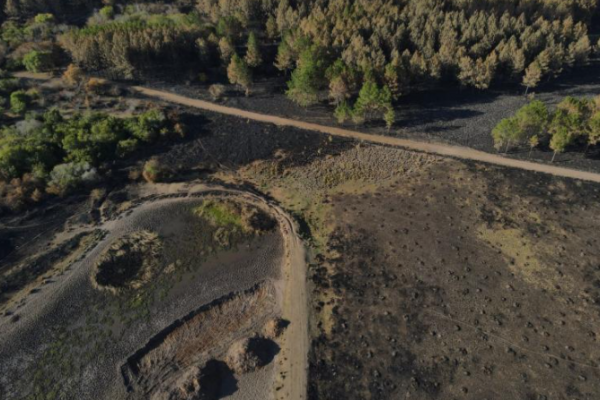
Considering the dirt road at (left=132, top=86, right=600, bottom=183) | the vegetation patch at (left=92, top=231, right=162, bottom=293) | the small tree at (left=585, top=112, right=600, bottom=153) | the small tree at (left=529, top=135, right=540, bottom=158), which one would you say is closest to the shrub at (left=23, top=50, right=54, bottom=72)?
the dirt road at (left=132, top=86, right=600, bottom=183)

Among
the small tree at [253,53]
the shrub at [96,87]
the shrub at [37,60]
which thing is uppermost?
the small tree at [253,53]

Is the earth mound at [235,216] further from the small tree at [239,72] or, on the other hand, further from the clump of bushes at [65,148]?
the small tree at [239,72]

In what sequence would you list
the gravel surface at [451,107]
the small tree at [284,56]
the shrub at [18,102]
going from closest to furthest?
the gravel surface at [451,107], the shrub at [18,102], the small tree at [284,56]

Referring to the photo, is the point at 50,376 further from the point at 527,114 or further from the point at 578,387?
the point at 527,114

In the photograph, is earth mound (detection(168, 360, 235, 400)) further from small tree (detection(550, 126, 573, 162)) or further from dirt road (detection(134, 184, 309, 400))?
small tree (detection(550, 126, 573, 162))

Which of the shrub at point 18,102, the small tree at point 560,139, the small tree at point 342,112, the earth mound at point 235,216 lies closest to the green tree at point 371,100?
the small tree at point 342,112

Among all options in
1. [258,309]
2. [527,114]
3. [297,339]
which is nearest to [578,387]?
[297,339]
